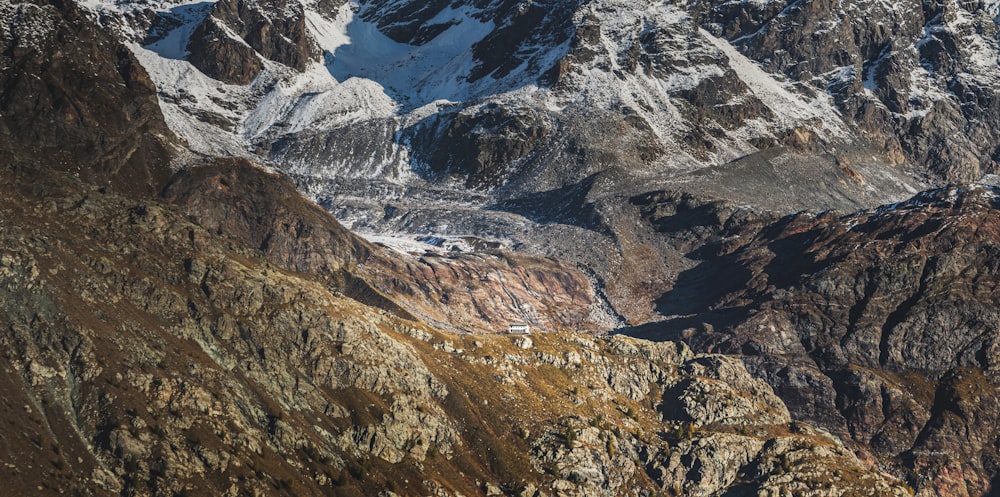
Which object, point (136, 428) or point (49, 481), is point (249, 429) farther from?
point (49, 481)

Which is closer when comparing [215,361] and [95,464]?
[95,464]

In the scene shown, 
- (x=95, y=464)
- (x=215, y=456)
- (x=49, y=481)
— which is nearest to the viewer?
(x=49, y=481)

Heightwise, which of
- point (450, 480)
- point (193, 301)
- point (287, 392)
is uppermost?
point (193, 301)

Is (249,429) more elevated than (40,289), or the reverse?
(40,289)

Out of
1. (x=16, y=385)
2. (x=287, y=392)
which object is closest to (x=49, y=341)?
(x=16, y=385)

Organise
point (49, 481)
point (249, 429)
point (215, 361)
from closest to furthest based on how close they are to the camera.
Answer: point (49, 481)
point (249, 429)
point (215, 361)

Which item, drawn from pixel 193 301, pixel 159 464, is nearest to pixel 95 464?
pixel 159 464

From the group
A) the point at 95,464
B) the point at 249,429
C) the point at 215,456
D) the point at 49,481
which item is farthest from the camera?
the point at 249,429

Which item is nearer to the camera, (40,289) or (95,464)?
(95,464)

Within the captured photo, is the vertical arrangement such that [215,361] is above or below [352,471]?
above

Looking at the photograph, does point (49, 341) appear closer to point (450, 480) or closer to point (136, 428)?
A: point (136, 428)
